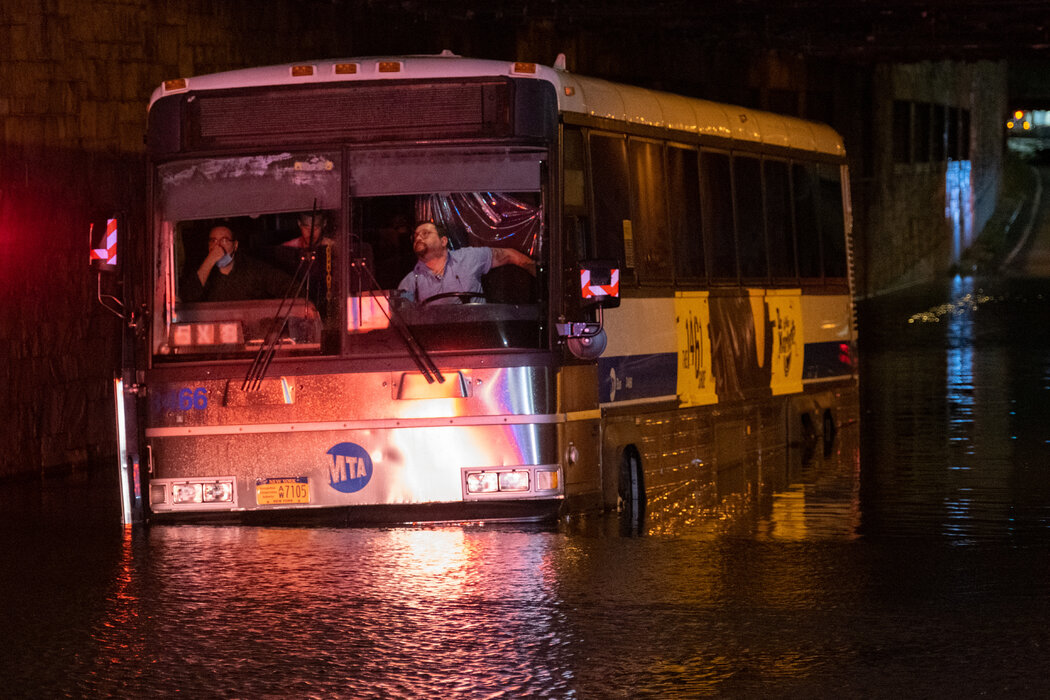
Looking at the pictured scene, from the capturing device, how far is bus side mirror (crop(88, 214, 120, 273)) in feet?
36.8

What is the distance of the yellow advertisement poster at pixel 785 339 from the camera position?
16484 millimetres

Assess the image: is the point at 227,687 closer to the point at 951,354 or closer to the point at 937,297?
the point at 951,354

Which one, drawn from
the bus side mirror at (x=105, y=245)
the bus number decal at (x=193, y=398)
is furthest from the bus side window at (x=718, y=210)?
the bus side mirror at (x=105, y=245)

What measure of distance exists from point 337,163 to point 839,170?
28.1ft

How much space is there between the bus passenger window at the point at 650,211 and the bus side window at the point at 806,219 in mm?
3663

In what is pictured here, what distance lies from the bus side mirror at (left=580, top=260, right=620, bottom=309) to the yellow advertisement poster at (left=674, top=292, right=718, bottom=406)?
111 inches

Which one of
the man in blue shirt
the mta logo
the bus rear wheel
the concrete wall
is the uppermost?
the concrete wall

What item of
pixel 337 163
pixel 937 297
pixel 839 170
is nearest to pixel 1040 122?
pixel 937 297

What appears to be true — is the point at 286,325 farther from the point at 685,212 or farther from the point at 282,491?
the point at 685,212

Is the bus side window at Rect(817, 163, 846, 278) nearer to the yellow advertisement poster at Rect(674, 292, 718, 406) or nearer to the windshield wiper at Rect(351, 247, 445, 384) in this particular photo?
the yellow advertisement poster at Rect(674, 292, 718, 406)

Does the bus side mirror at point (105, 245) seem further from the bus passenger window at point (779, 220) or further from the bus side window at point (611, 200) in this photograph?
the bus passenger window at point (779, 220)

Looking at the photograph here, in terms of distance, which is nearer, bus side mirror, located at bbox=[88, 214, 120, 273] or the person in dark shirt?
bus side mirror, located at bbox=[88, 214, 120, 273]

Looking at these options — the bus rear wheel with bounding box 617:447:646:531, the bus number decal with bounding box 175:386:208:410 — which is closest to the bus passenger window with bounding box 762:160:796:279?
the bus rear wheel with bounding box 617:447:646:531

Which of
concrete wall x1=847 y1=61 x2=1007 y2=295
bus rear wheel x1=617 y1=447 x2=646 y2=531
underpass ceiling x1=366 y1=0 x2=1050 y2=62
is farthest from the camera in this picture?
concrete wall x1=847 y1=61 x2=1007 y2=295
